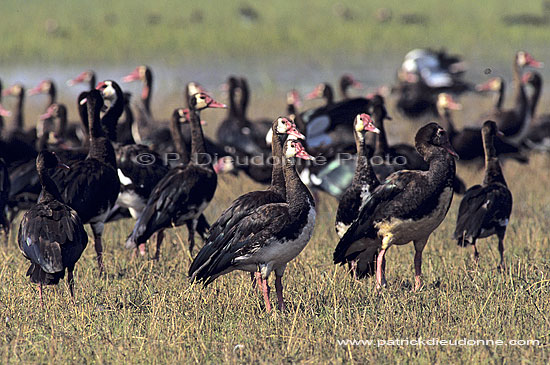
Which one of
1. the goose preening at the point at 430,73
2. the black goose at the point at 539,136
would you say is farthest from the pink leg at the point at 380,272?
the goose preening at the point at 430,73

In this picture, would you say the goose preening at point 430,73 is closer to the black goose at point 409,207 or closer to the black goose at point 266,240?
the black goose at point 409,207

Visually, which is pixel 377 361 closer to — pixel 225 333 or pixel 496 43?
pixel 225 333

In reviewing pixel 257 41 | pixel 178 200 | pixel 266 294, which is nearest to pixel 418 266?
pixel 266 294

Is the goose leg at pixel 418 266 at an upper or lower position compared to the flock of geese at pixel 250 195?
lower

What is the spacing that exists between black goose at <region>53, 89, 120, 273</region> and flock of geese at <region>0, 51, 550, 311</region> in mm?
10

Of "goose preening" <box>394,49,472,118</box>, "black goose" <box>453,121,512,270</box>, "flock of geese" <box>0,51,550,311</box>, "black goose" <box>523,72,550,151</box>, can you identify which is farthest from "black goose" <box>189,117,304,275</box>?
"goose preening" <box>394,49,472,118</box>

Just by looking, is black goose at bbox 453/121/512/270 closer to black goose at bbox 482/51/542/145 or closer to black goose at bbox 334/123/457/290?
black goose at bbox 334/123/457/290

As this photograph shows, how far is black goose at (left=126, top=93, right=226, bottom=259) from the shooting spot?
26.7ft

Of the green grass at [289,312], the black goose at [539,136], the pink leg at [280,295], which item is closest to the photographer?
the green grass at [289,312]

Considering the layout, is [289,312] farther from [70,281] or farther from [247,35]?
[247,35]

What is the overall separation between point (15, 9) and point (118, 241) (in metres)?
37.0

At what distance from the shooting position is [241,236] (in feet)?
21.0

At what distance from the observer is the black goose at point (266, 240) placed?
20.6ft

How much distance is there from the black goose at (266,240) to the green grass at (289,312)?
0.26 meters
